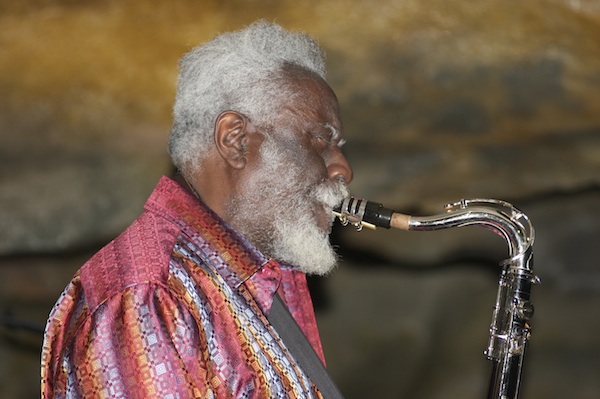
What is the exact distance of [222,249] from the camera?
187 centimetres

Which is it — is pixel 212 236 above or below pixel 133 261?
above

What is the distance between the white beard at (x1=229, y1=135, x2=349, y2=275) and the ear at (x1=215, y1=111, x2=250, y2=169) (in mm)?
48

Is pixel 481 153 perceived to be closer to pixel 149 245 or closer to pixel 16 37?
pixel 16 37

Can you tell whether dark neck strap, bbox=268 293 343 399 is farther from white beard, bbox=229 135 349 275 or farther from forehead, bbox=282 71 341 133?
forehead, bbox=282 71 341 133

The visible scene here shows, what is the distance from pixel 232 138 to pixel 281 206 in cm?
20

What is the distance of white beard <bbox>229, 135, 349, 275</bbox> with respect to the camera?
81.3 inches

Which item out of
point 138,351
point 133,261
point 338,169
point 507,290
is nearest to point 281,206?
point 338,169

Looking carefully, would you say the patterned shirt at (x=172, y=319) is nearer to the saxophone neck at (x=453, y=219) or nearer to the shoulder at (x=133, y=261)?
the shoulder at (x=133, y=261)

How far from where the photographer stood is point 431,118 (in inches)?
184

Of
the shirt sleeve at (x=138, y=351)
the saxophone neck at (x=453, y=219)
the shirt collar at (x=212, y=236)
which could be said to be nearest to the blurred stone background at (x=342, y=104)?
the saxophone neck at (x=453, y=219)

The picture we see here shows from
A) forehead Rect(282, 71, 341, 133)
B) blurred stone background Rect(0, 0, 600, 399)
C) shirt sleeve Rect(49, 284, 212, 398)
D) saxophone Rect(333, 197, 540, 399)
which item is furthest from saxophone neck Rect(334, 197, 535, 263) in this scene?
blurred stone background Rect(0, 0, 600, 399)

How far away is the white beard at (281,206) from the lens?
6.77ft

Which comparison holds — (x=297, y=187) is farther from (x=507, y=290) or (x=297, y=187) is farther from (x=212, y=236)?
(x=507, y=290)

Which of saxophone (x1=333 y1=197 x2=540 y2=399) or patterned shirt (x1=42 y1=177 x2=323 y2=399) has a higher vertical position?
saxophone (x1=333 y1=197 x2=540 y2=399)
